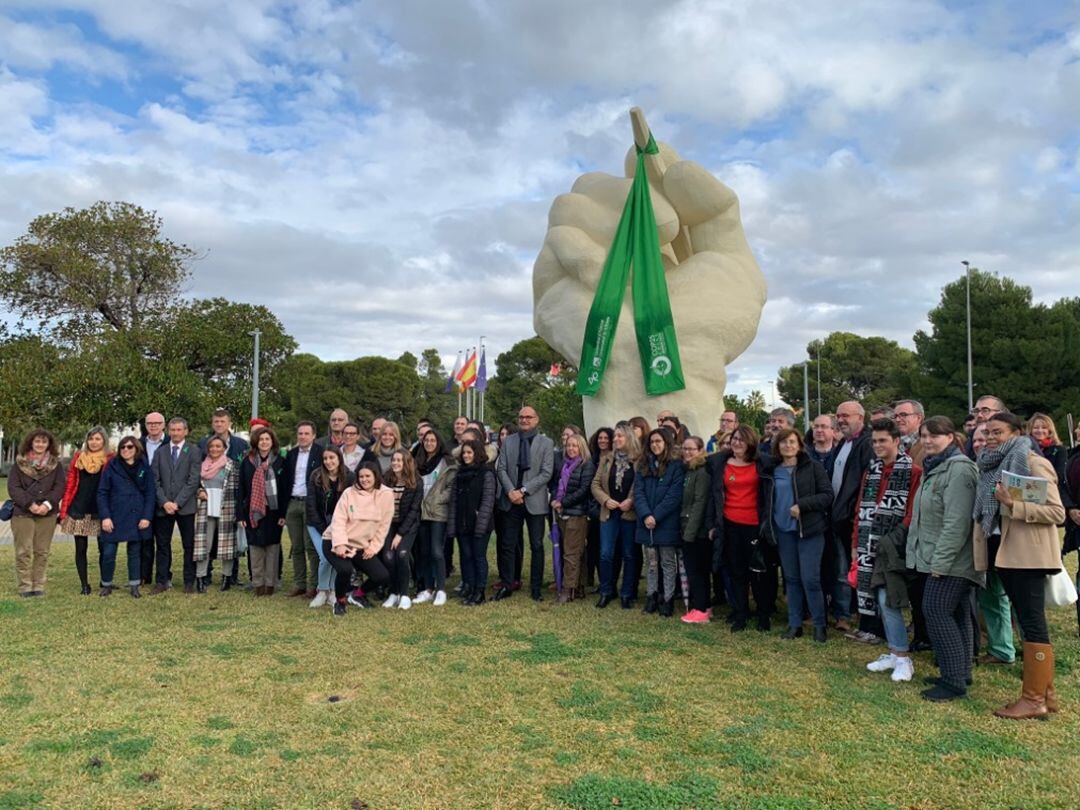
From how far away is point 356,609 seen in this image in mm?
6445

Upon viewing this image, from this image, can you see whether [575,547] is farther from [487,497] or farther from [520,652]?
[520,652]

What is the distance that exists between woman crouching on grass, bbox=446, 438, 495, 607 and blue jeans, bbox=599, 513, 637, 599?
39.6 inches


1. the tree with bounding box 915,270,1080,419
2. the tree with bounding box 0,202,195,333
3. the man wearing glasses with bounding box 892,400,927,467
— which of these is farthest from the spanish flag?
the man wearing glasses with bounding box 892,400,927,467

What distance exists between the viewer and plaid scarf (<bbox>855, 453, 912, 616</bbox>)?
4.70m

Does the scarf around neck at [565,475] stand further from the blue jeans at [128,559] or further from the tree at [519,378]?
the tree at [519,378]

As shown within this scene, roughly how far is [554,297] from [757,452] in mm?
6359

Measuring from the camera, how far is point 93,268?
21.0 metres

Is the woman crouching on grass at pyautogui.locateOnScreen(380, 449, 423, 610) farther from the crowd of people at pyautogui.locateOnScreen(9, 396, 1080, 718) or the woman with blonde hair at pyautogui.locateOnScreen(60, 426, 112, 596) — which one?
Result: the woman with blonde hair at pyautogui.locateOnScreen(60, 426, 112, 596)

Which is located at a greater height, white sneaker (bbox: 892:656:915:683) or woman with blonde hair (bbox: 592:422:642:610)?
woman with blonde hair (bbox: 592:422:642:610)

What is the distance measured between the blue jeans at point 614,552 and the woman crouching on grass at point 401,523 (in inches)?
64.0

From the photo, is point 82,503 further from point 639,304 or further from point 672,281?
point 672,281

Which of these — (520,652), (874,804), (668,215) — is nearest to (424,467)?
(520,652)

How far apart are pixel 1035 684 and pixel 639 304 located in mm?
7386

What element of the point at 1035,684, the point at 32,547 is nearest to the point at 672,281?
the point at 1035,684
